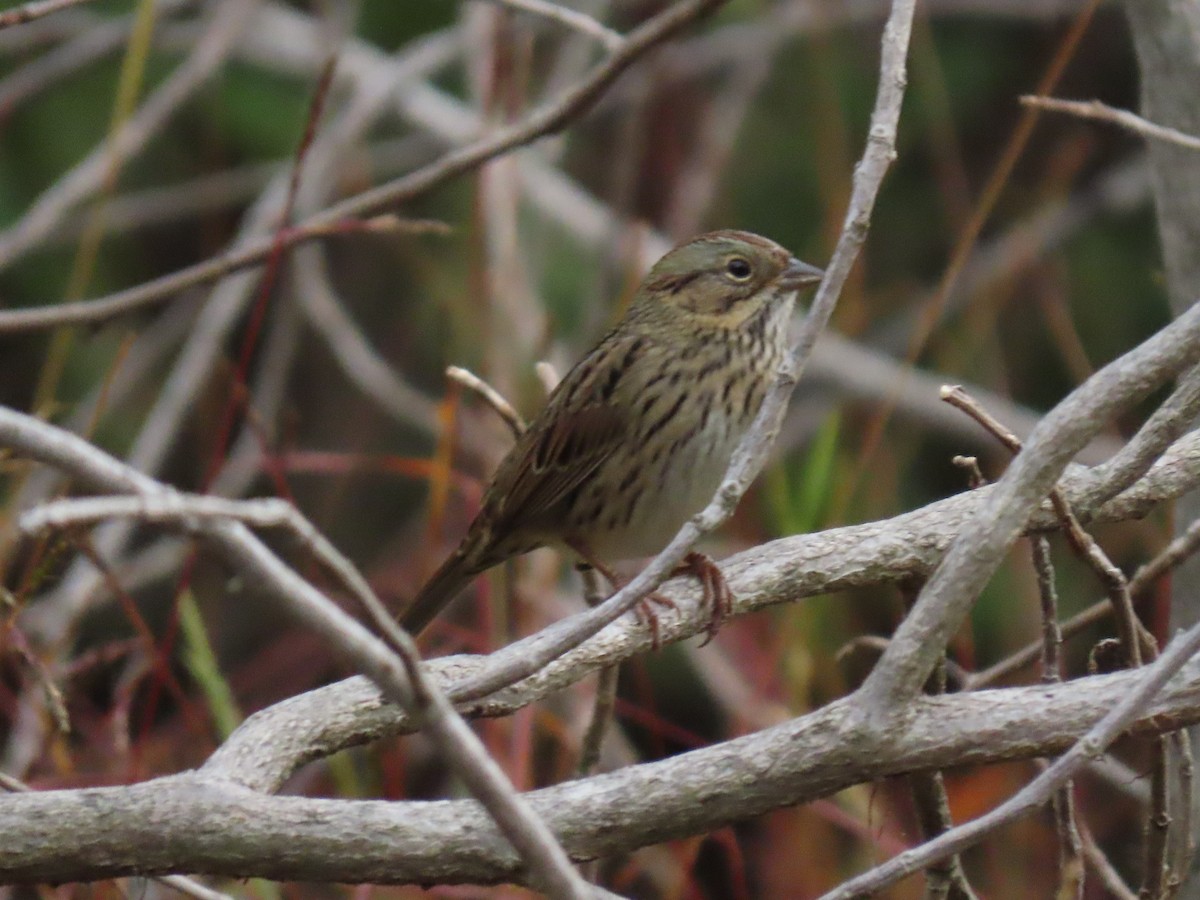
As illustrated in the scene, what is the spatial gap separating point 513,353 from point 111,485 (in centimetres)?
322

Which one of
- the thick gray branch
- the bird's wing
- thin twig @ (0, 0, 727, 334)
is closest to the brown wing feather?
the bird's wing

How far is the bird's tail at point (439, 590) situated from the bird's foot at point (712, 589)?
0.63 m

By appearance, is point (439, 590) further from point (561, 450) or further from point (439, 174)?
point (439, 174)

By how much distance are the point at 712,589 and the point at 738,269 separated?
1093 millimetres

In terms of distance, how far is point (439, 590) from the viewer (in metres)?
3.18

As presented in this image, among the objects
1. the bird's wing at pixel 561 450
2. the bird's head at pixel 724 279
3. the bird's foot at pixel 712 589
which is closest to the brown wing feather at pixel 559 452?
the bird's wing at pixel 561 450

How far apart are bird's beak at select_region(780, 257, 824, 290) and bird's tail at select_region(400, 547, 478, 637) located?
77cm

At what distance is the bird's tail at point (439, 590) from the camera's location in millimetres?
3156

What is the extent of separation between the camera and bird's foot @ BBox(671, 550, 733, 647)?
2297 millimetres

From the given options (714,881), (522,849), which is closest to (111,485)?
(522,849)

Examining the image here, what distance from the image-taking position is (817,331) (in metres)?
1.83

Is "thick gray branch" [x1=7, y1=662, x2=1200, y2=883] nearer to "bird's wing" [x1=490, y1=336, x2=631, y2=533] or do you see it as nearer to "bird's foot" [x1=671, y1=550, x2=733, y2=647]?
"bird's foot" [x1=671, y1=550, x2=733, y2=647]

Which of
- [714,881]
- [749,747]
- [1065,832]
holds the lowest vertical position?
[714,881]

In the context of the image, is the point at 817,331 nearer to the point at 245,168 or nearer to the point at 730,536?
the point at 730,536
